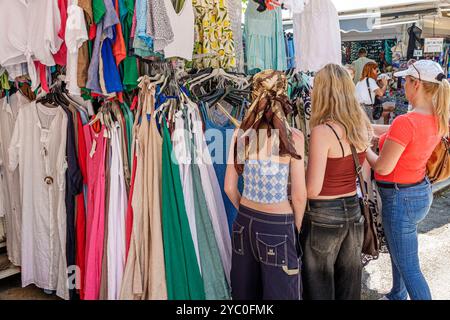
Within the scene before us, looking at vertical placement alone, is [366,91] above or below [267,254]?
above

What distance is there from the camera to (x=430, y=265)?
3.70m

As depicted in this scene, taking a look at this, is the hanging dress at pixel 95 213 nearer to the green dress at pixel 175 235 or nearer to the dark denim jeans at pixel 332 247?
the green dress at pixel 175 235

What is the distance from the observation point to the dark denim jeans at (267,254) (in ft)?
6.81

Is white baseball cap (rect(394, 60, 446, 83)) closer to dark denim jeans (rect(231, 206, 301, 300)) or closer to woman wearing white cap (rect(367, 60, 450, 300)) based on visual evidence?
woman wearing white cap (rect(367, 60, 450, 300))

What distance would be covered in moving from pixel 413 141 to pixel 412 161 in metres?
0.15

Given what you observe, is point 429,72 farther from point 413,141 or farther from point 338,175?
point 338,175

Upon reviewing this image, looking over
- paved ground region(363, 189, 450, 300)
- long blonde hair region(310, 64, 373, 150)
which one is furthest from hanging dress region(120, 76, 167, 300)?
paved ground region(363, 189, 450, 300)

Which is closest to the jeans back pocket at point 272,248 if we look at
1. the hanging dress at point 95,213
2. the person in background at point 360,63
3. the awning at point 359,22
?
the hanging dress at point 95,213

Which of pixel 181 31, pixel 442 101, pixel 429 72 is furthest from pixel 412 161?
pixel 181 31

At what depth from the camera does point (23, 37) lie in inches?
109

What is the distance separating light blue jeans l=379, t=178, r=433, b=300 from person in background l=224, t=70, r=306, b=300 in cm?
77

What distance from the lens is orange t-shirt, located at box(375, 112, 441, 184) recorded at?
2.37 metres
